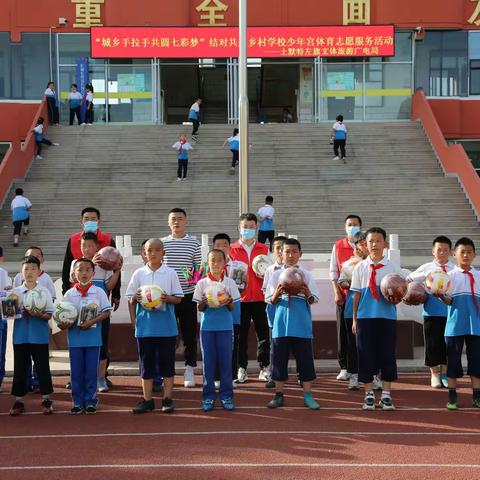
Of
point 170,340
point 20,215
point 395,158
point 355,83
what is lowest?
point 170,340

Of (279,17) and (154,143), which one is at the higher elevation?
(279,17)

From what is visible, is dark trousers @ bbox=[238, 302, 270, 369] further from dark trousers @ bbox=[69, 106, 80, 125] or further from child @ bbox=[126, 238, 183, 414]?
dark trousers @ bbox=[69, 106, 80, 125]

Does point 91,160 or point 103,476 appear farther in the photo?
point 91,160

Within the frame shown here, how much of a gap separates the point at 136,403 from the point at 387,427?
108 inches

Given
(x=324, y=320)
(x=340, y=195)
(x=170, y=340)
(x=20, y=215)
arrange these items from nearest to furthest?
(x=170, y=340) < (x=324, y=320) < (x=20, y=215) < (x=340, y=195)

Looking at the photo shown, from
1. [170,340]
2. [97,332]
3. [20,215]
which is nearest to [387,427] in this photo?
[170,340]

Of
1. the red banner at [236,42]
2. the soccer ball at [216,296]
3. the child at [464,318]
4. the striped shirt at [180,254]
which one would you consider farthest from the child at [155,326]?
the red banner at [236,42]

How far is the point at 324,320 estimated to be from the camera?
1195cm

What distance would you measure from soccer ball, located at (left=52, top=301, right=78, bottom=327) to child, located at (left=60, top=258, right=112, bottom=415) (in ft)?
0.21

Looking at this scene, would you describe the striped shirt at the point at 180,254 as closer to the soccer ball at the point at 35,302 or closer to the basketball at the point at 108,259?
the basketball at the point at 108,259

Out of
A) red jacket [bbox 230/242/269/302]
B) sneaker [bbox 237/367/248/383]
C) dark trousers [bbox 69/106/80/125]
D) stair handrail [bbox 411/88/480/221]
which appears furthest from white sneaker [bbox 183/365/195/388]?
dark trousers [bbox 69/106/80/125]

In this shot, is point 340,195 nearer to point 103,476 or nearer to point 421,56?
point 421,56

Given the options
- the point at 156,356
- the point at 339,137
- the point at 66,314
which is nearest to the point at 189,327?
the point at 156,356

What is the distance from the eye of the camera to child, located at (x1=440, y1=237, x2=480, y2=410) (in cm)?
891
